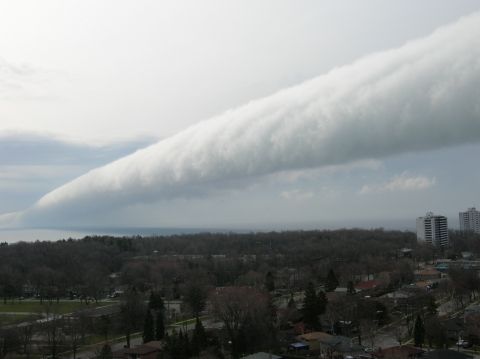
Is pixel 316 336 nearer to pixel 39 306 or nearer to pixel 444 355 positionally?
pixel 444 355

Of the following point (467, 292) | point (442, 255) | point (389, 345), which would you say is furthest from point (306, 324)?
point (442, 255)

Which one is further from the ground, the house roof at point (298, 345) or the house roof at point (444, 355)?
the house roof at point (444, 355)

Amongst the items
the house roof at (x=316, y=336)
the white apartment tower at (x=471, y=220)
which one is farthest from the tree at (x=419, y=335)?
the white apartment tower at (x=471, y=220)

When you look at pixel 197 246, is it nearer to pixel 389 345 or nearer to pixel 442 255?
pixel 442 255

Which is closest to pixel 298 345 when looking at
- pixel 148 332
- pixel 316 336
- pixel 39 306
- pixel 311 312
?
pixel 316 336

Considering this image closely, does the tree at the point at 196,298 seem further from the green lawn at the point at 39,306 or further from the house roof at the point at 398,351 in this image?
the house roof at the point at 398,351

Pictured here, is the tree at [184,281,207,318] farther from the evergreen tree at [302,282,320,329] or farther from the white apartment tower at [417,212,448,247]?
the white apartment tower at [417,212,448,247]

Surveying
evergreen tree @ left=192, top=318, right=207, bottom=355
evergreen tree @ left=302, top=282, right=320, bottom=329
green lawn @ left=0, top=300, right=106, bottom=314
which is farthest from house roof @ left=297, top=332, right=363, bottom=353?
green lawn @ left=0, top=300, right=106, bottom=314

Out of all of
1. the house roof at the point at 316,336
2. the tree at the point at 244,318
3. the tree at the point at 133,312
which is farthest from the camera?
the tree at the point at 133,312

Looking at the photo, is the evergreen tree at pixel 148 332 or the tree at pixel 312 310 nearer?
the evergreen tree at pixel 148 332
